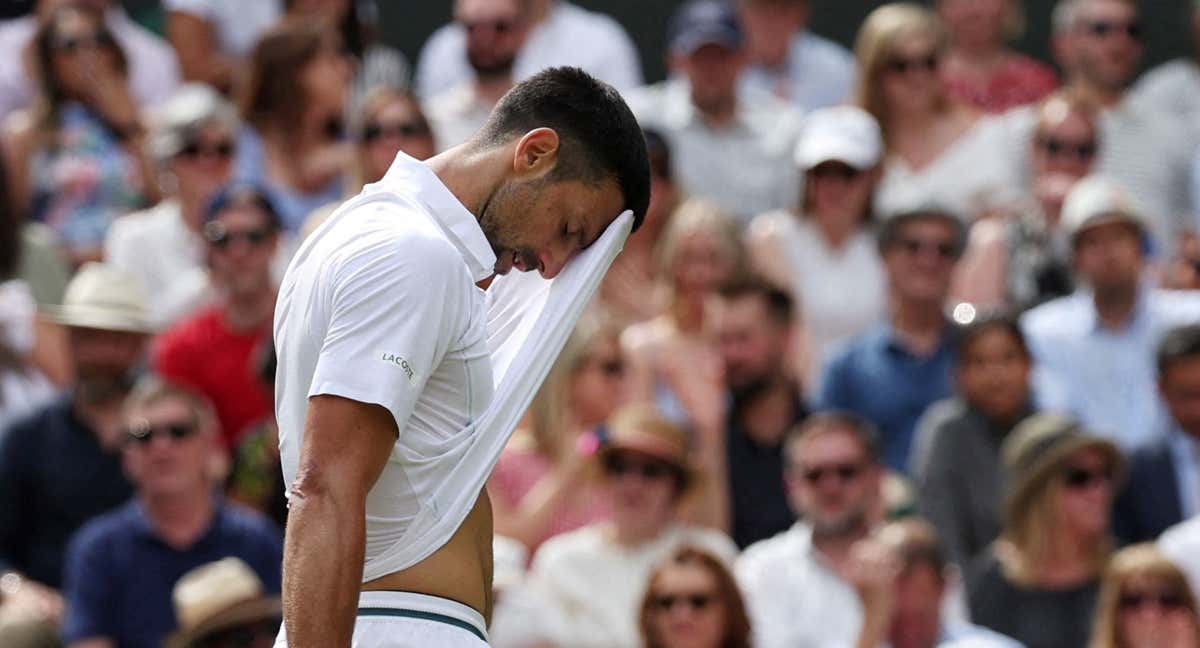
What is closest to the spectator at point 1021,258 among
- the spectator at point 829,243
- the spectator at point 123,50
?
the spectator at point 829,243

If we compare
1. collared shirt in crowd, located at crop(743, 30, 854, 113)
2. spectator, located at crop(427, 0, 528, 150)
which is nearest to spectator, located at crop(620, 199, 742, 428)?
spectator, located at crop(427, 0, 528, 150)

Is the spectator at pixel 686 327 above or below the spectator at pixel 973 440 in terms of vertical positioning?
above

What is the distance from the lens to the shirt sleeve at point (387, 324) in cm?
328

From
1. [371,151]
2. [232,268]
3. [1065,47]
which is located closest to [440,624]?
[232,268]

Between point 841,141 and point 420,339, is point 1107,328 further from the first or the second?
point 420,339

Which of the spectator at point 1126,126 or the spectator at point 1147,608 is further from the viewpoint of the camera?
the spectator at point 1126,126

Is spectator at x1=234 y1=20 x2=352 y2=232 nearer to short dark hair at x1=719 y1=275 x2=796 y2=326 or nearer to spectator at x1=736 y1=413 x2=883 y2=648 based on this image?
short dark hair at x1=719 y1=275 x2=796 y2=326

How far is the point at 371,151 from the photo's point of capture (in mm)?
8727

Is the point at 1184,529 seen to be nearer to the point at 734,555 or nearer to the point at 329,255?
the point at 734,555

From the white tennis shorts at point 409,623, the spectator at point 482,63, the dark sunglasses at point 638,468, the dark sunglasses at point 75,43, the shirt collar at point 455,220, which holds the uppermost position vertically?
the dark sunglasses at point 75,43

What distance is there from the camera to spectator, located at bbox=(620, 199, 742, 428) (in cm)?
804

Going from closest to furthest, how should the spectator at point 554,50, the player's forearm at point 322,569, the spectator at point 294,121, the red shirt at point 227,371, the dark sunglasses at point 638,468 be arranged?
the player's forearm at point 322,569, the dark sunglasses at point 638,468, the red shirt at point 227,371, the spectator at point 294,121, the spectator at point 554,50

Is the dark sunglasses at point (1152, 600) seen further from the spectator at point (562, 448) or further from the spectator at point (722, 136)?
the spectator at point (722, 136)

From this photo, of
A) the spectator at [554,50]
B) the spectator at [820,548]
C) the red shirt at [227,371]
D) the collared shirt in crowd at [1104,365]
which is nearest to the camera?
the spectator at [820,548]
